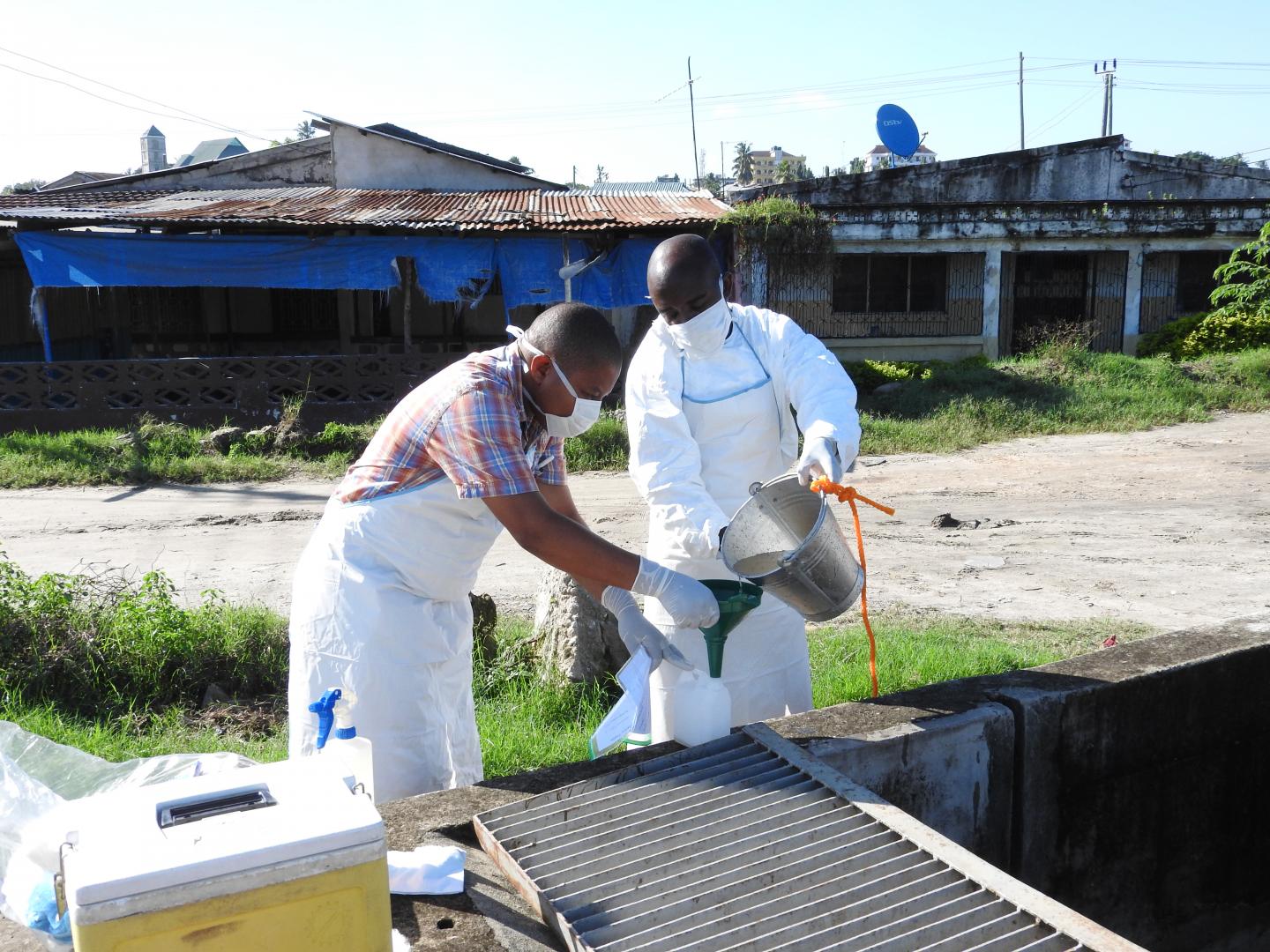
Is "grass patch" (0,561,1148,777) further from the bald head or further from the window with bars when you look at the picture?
the window with bars

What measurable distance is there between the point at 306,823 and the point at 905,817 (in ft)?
4.04

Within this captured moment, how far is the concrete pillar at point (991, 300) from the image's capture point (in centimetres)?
1744

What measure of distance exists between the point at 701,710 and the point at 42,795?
4.64 feet

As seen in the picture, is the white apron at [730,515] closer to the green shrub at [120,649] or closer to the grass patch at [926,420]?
the green shrub at [120,649]

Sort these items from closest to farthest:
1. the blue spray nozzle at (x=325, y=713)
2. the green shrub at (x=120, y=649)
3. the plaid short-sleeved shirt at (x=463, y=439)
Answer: the blue spray nozzle at (x=325, y=713), the plaid short-sleeved shirt at (x=463, y=439), the green shrub at (x=120, y=649)

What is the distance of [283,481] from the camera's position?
10711mm

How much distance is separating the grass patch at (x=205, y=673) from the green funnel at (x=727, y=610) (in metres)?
1.49

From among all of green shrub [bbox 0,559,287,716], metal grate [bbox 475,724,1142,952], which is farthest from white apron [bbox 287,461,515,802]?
green shrub [bbox 0,559,287,716]

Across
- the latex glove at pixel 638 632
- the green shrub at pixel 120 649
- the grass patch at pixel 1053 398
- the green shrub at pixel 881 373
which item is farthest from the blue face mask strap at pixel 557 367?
the green shrub at pixel 881 373

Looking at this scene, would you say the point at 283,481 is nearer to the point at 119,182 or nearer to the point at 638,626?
the point at 638,626

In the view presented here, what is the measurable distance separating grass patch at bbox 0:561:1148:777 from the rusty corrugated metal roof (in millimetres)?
9104

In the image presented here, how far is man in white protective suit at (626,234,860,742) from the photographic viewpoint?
3238 millimetres

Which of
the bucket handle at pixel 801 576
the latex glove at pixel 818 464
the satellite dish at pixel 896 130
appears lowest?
the bucket handle at pixel 801 576

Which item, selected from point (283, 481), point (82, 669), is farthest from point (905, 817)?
point (283, 481)
